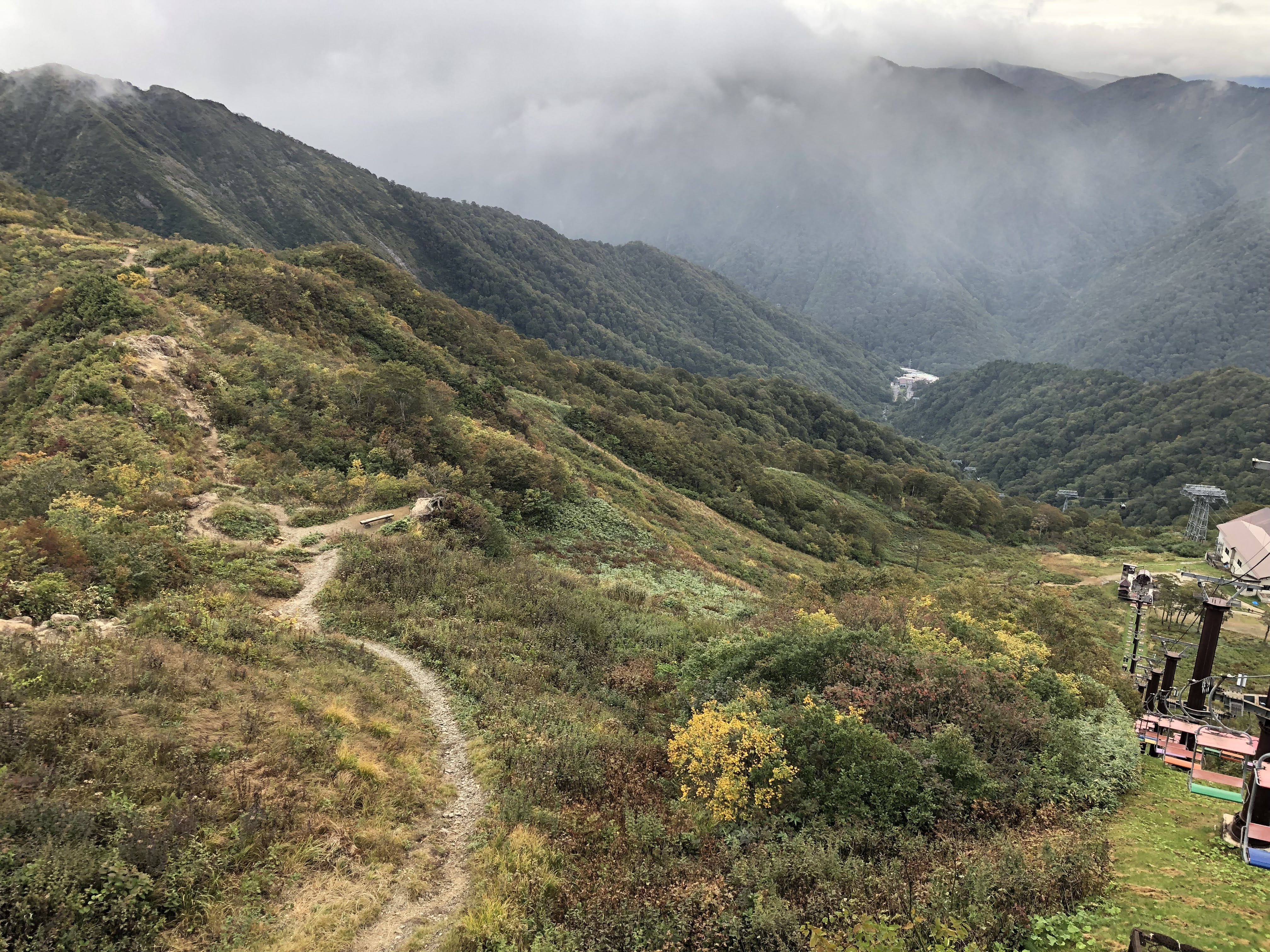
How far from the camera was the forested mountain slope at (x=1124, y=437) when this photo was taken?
109500mm

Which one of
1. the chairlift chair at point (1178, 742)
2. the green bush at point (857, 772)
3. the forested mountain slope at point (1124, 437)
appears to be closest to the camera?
the green bush at point (857, 772)

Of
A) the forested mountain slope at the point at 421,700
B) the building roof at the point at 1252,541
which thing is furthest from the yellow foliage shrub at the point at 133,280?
the building roof at the point at 1252,541

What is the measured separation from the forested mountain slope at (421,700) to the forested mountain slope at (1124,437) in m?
118

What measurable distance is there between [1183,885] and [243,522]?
21.0 m

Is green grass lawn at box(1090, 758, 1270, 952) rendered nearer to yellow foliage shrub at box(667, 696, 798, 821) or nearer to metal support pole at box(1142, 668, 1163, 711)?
yellow foliage shrub at box(667, 696, 798, 821)

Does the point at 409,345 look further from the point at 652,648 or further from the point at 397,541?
the point at 652,648

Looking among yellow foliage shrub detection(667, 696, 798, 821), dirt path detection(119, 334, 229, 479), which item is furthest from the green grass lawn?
dirt path detection(119, 334, 229, 479)

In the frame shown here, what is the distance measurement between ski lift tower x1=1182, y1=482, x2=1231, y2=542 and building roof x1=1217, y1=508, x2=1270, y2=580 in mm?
78457

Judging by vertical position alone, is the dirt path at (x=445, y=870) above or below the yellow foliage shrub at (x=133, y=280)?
below

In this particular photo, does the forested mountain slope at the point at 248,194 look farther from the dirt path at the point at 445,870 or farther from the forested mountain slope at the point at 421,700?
the dirt path at the point at 445,870

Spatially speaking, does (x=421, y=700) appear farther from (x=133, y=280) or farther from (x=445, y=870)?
(x=133, y=280)

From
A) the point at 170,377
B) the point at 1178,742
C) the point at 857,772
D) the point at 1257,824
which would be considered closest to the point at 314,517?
the point at 170,377

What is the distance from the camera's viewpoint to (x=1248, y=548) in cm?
1088

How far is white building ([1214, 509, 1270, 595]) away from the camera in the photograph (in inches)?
360
